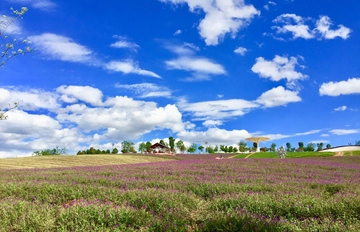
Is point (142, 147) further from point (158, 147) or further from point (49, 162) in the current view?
point (49, 162)

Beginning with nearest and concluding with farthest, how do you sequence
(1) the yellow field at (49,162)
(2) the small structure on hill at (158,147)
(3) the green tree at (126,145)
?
(1) the yellow field at (49,162), (2) the small structure on hill at (158,147), (3) the green tree at (126,145)

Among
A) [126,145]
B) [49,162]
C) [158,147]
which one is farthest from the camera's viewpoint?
[126,145]

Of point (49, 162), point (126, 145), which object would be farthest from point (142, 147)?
point (49, 162)

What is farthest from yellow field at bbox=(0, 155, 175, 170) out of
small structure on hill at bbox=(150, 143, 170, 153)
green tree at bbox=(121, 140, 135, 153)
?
green tree at bbox=(121, 140, 135, 153)

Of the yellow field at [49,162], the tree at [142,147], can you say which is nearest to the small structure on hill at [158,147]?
the tree at [142,147]

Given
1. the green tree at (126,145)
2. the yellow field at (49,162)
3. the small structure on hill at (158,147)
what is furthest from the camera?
the green tree at (126,145)

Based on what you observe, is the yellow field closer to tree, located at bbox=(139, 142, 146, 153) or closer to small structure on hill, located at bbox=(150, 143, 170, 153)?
small structure on hill, located at bbox=(150, 143, 170, 153)

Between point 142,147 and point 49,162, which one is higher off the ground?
point 49,162

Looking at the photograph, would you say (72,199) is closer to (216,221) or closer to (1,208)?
(1,208)

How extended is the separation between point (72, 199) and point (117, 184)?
59.7 inches

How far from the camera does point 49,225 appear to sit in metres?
3.89

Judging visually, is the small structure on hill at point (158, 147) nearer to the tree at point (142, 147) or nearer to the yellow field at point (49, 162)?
the tree at point (142, 147)

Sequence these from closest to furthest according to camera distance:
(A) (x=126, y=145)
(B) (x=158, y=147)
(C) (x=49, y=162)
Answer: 1. (C) (x=49, y=162)
2. (B) (x=158, y=147)
3. (A) (x=126, y=145)

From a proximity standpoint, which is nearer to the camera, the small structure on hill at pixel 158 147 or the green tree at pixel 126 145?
the small structure on hill at pixel 158 147
